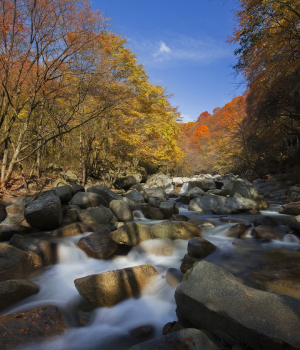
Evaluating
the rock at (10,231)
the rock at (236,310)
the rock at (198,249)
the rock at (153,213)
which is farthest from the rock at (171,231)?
the rock at (10,231)

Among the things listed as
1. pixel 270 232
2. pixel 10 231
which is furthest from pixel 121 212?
pixel 270 232

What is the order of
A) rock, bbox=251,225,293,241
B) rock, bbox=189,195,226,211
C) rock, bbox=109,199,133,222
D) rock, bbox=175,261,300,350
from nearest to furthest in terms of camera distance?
rock, bbox=175,261,300,350 < rock, bbox=251,225,293,241 < rock, bbox=109,199,133,222 < rock, bbox=189,195,226,211

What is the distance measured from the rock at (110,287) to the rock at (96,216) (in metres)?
3.30

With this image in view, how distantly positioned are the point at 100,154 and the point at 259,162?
13536 millimetres

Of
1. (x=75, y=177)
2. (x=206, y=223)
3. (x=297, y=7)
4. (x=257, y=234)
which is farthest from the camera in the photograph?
(x=75, y=177)

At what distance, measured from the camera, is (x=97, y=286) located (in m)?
3.01

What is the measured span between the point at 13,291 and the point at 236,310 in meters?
2.77

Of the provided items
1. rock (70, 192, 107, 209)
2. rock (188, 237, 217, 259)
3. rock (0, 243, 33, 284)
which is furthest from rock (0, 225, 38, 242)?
rock (188, 237, 217, 259)

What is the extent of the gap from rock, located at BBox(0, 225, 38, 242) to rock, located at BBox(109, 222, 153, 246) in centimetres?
242

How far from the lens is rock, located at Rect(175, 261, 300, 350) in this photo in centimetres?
184

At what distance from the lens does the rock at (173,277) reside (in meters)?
3.42

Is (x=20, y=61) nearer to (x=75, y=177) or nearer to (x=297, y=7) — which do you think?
(x=75, y=177)

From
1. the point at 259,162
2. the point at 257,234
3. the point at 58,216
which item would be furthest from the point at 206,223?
the point at 259,162

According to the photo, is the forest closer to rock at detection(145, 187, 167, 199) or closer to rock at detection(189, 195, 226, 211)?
rock at detection(145, 187, 167, 199)
